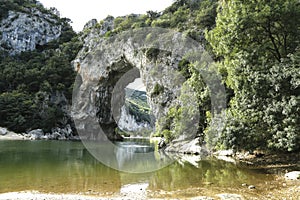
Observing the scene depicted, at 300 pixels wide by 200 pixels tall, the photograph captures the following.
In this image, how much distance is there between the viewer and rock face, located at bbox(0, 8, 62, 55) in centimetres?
7600

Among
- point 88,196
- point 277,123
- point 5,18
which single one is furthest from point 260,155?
point 5,18

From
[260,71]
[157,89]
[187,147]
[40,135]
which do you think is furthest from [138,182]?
[40,135]

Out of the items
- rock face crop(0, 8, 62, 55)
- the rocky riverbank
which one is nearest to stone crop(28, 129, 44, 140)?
the rocky riverbank

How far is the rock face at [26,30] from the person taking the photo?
76.0 m

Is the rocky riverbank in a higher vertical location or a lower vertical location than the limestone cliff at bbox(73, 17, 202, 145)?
lower

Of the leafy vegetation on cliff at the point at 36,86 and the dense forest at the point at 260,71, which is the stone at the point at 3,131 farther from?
the dense forest at the point at 260,71

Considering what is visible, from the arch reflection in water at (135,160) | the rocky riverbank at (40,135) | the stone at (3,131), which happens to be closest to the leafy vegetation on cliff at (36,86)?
the rocky riverbank at (40,135)

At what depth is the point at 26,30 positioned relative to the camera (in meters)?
78.6

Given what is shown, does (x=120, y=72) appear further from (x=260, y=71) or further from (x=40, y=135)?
(x=260, y=71)

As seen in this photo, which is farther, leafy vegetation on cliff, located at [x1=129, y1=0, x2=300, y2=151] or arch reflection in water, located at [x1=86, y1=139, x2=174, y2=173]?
arch reflection in water, located at [x1=86, y1=139, x2=174, y2=173]

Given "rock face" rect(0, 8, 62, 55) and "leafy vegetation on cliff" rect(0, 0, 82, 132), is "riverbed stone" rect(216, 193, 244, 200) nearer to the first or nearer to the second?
"leafy vegetation on cliff" rect(0, 0, 82, 132)

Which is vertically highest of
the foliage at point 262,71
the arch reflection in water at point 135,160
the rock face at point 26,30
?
the rock face at point 26,30

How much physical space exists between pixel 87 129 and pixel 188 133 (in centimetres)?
4084

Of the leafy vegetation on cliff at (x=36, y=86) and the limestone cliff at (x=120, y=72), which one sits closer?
the limestone cliff at (x=120, y=72)
